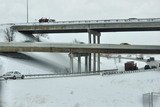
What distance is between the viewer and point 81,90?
66.9 metres

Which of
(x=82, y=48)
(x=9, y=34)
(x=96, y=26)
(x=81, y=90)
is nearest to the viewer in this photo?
(x=81, y=90)

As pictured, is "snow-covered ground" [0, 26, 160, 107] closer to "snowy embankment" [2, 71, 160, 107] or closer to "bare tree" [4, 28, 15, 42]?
"snowy embankment" [2, 71, 160, 107]

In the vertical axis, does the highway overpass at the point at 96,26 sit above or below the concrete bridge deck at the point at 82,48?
above

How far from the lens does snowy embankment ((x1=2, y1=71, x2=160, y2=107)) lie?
63906mm

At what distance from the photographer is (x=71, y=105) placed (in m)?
65.1

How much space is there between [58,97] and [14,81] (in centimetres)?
717

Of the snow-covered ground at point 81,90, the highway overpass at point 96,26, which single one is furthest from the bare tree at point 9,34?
the snow-covered ground at point 81,90

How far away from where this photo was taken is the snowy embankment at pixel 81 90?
6391 cm

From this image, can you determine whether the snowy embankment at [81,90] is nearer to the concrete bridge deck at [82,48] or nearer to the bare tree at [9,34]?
the concrete bridge deck at [82,48]

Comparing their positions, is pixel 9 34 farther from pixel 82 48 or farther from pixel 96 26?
pixel 82 48

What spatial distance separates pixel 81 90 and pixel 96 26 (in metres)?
53.2

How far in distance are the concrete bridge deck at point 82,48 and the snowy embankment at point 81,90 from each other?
112 ft

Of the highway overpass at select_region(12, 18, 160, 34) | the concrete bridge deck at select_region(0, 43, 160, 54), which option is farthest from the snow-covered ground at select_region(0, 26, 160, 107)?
the highway overpass at select_region(12, 18, 160, 34)

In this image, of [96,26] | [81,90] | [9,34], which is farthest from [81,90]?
[9,34]
